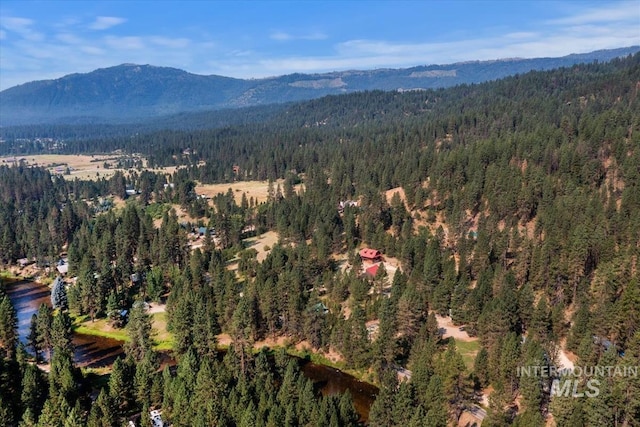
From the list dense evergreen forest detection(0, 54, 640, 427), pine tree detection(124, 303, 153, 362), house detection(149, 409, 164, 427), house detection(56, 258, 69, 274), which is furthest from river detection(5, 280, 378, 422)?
house detection(149, 409, 164, 427)

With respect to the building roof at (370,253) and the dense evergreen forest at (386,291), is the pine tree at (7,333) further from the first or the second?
the building roof at (370,253)

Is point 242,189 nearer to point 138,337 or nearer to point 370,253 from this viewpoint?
point 370,253

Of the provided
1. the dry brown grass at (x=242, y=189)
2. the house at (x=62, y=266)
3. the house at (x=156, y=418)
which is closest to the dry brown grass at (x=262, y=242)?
the dry brown grass at (x=242, y=189)

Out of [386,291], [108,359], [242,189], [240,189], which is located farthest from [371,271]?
[240,189]

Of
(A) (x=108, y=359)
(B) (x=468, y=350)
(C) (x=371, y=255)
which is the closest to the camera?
(B) (x=468, y=350)

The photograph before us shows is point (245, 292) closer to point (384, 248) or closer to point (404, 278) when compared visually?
point (404, 278)

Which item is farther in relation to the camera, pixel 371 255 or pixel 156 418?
pixel 371 255
